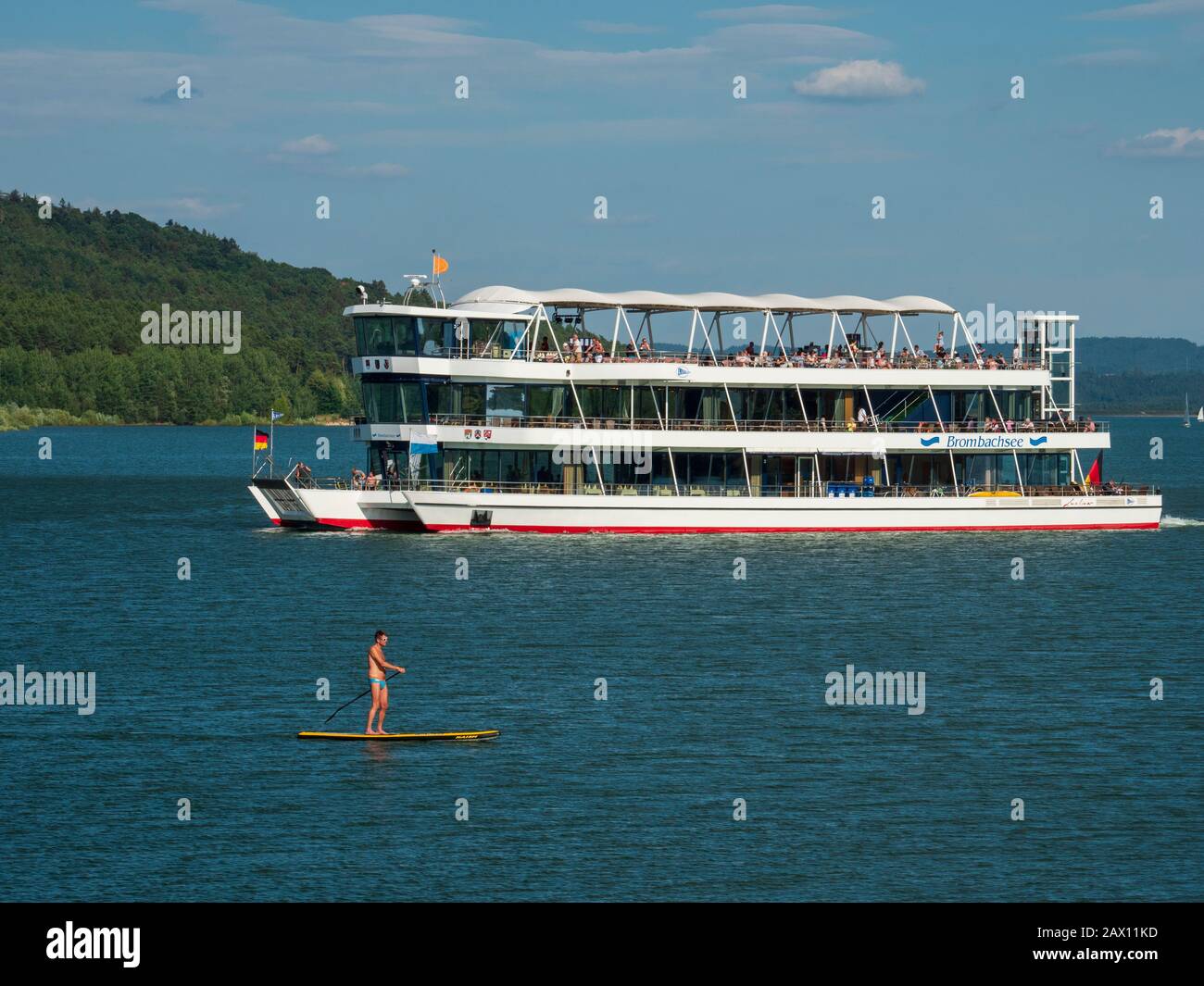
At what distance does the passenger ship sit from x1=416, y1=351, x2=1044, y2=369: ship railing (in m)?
0.11

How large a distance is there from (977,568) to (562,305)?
22416mm

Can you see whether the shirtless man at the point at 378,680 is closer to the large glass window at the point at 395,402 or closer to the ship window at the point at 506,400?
the large glass window at the point at 395,402

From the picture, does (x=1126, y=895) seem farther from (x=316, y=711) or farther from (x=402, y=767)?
(x=316, y=711)

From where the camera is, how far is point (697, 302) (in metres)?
84.4

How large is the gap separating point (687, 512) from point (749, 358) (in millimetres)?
8384

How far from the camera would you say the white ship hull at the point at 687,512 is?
259ft

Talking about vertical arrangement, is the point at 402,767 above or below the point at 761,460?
below

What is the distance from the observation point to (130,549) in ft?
274

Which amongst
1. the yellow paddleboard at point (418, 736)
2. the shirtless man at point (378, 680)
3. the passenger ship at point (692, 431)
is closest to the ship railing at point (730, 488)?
the passenger ship at point (692, 431)

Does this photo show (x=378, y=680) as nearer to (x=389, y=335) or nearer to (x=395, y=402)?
(x=395, y=402)

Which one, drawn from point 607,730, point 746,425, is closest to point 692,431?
point 746,425

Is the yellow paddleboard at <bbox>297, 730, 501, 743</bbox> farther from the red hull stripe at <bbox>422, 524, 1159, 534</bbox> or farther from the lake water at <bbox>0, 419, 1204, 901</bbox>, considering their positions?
the red hull stripe at <bbox>422, 524, 1159, 534</bbox>

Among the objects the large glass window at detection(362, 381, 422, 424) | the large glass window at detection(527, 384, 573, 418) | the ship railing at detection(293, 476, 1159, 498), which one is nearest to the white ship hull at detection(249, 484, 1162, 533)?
the ship railing at detection(293, 476, 1159, 498)
